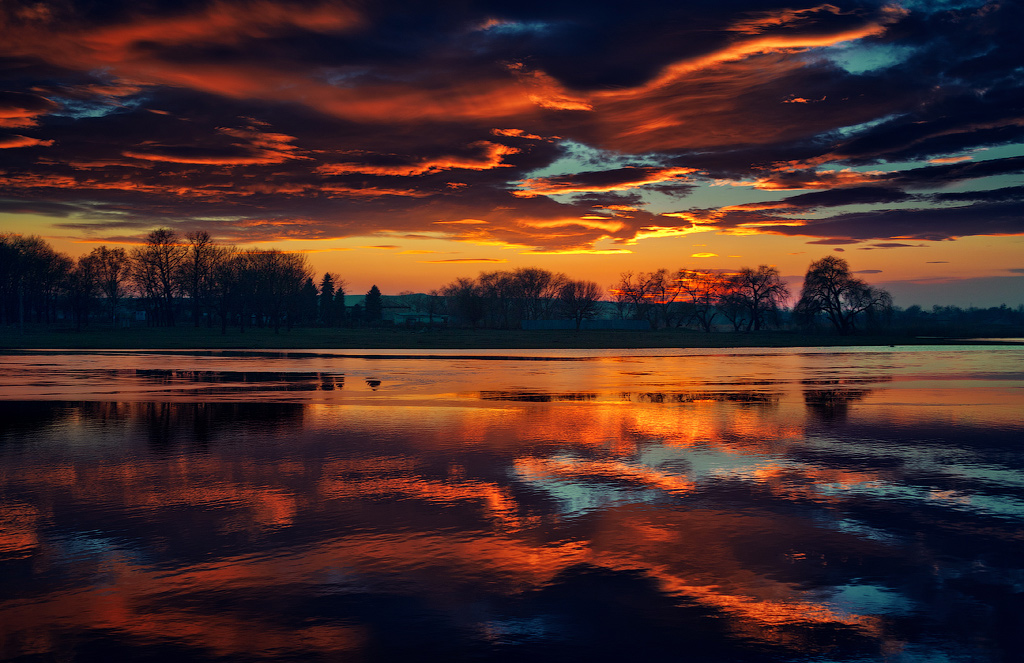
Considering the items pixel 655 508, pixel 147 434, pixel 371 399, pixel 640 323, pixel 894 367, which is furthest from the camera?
pixel 640 323

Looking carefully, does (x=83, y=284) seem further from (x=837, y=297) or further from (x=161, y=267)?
(x=837, y=297)

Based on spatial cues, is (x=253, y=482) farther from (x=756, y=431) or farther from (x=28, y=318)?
(x=28, y=318)

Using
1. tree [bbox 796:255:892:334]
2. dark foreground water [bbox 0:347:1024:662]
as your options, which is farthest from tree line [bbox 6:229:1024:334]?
dark foreground water [bbox 0:347:1024:662]

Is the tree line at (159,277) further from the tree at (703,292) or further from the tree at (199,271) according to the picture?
the tree at (703,292)

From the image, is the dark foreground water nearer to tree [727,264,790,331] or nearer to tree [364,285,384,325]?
tree [727,264,790,331]

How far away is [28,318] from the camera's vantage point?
128m

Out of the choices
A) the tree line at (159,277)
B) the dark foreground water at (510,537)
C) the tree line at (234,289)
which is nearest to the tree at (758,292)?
the tree line at (234,289)

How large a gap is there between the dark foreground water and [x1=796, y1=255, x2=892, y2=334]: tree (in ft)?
280

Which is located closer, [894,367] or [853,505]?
[853,505]

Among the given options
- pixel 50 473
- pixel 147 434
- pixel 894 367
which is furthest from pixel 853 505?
pixel 894 367

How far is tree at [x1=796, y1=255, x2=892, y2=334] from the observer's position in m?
94.4

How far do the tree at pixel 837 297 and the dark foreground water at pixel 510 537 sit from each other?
280 ft

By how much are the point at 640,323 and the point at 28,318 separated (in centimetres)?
11203

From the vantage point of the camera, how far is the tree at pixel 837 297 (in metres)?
94.4
